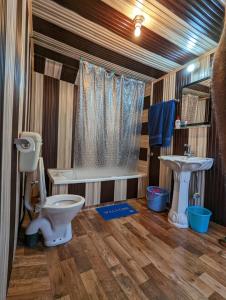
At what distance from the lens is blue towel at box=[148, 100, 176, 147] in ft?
8.54

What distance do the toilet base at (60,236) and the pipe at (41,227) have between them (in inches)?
2.3

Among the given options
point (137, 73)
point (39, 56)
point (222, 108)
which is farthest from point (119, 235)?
point (39, 56)

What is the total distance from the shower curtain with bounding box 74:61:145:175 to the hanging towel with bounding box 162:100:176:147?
548 millimetres

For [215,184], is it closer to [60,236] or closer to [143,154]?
[143,154]

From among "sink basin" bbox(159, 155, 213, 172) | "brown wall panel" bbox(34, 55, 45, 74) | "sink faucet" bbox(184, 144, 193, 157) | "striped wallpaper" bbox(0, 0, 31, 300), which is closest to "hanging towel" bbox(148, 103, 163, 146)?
"sink faucet" bbox(184, 144, 193, 157)

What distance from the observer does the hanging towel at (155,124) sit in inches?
108

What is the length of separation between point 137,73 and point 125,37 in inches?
34.3

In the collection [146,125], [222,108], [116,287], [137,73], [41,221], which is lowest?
[116,287]

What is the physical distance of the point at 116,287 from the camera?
45.6 inches

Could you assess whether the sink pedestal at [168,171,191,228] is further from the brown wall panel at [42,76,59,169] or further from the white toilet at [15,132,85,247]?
the brown wall panel at [42,76,59,169]

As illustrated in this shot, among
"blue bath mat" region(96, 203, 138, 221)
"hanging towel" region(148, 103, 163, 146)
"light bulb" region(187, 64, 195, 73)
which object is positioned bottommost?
"blue bath mat" region(96, 203, 138, 221)

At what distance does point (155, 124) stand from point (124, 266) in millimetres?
2184

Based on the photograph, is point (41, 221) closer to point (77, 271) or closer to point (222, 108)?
point (77, 271)

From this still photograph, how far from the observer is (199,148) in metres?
2.27
